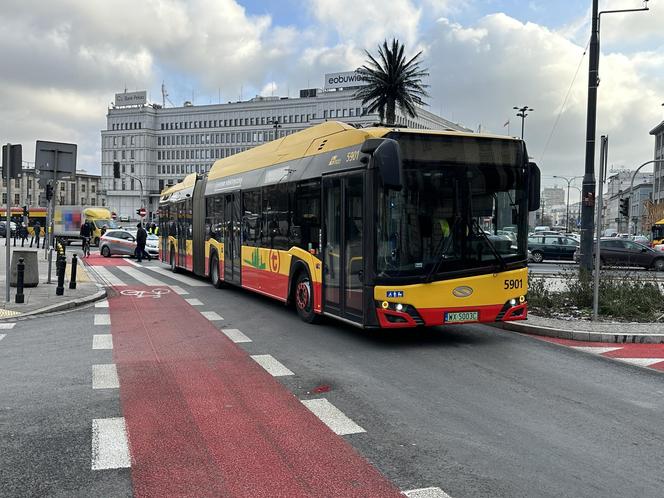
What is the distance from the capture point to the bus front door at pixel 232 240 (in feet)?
49.4

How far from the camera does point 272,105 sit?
13250 cm

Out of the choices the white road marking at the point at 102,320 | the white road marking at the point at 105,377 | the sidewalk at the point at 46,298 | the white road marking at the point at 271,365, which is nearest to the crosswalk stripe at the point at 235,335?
the white road marking at the point at 271,365

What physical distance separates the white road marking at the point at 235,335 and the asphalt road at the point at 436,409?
0.21 m

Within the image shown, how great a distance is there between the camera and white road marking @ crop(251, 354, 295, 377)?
7.44 m

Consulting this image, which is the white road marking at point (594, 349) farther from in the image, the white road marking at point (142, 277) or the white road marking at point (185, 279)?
the white road marking at point (142, 277)

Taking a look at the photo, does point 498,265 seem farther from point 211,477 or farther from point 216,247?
point 216,247

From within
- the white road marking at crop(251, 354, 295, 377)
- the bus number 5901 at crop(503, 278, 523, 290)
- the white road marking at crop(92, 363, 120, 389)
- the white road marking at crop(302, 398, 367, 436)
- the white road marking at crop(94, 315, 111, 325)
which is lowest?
the white road marking at crop(94, 315, 111, 325)

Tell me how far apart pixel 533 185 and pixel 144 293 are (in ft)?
Result: 34.0

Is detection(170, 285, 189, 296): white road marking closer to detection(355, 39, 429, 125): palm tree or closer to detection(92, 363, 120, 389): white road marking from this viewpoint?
detection(92, 363, 120, 389): white road marking

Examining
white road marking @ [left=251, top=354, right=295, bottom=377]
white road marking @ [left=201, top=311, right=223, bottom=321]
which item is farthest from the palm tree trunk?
white road marking @ [left=251, top=354, right=295, bottom=377]

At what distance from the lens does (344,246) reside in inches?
373

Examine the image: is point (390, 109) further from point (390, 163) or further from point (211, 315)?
point (390, 163)

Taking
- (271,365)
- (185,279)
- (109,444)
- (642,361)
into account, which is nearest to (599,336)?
(642,361)

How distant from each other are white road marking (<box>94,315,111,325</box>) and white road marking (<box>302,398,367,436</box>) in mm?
6201
